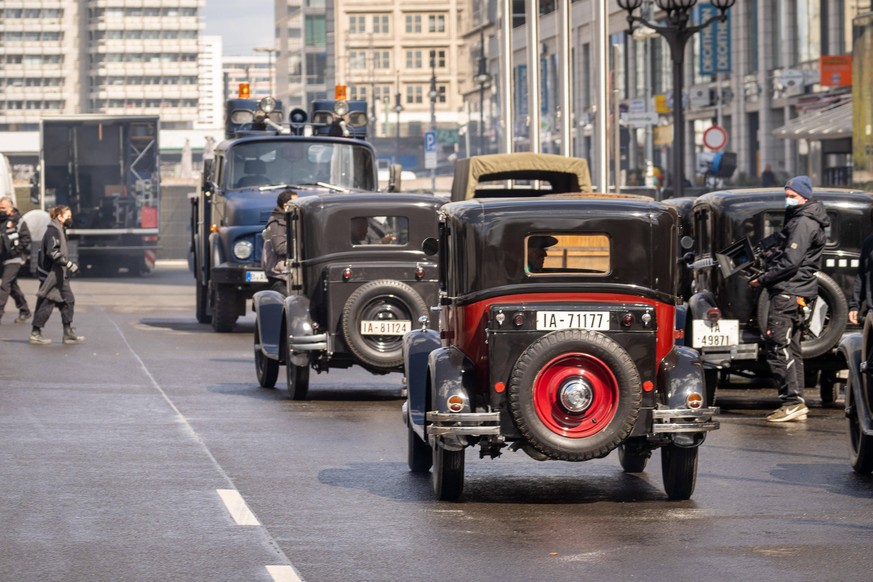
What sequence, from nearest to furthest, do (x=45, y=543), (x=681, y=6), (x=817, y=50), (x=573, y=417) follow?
1. (x=45, y=543)
2. (x=573, y=417)
3. (x=681, y=6)
4. (x=817, y=50)

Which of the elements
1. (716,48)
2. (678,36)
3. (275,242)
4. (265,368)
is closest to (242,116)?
(678,36)

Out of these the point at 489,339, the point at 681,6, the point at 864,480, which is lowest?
the point at 864,480

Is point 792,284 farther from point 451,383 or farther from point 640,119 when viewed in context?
point 640,119

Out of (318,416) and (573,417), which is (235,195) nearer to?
(318,416)

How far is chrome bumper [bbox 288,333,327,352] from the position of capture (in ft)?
53.6

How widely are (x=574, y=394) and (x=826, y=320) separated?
238 inches

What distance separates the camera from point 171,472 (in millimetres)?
11547

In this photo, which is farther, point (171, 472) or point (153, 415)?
point (153, 415)

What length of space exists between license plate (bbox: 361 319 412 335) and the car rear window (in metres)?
5.79

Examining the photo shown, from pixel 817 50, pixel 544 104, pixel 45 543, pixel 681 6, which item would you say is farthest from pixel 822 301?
pixel 544 104

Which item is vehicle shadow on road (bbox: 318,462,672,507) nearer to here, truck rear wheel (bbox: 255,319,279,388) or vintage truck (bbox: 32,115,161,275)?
truck rear wheel (bbox: 255,319,279,388)

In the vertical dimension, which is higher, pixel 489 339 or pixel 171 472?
pixel 489 339

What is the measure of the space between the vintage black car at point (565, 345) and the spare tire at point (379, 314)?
5.38m

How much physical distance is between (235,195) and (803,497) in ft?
53.5
